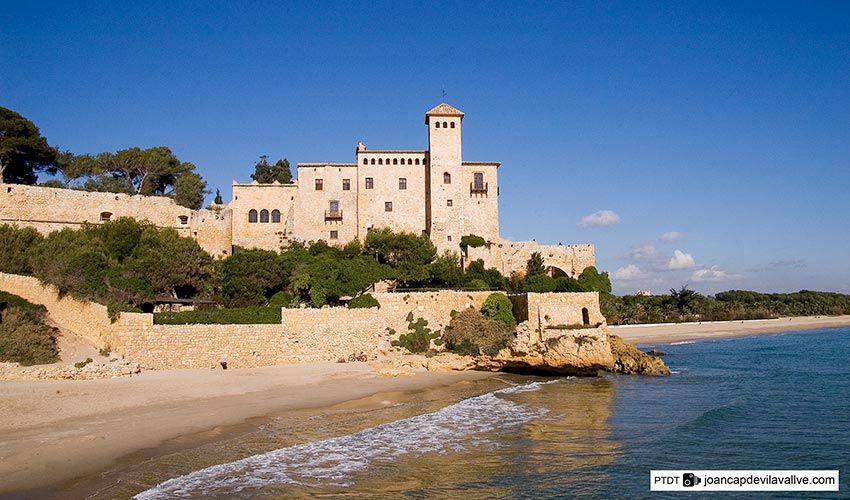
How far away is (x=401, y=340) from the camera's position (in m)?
26.5

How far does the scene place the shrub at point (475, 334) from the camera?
25.0 metres

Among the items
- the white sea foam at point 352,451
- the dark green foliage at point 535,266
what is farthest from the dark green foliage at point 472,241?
the white sea foam at point 352,451

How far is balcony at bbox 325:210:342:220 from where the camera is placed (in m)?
38.7

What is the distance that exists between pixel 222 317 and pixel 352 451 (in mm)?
12642

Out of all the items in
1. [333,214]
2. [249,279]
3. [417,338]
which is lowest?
[417,338]

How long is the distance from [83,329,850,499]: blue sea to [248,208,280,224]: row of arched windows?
69.8 feet

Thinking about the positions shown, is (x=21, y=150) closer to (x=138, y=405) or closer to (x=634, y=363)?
(x=138, y=405)

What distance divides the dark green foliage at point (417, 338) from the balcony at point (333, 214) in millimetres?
13635

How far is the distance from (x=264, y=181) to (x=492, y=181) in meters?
20.2

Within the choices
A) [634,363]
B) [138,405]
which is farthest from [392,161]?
[138,405]

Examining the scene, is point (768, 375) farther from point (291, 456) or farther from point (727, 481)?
point (291, 456)

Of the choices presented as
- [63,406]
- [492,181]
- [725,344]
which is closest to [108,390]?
[63,406]

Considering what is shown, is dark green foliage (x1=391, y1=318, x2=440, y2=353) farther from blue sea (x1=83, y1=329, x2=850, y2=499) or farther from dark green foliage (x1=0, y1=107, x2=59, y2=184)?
dark green foliage (x1=0, y1=107, x2=59, y2=184)

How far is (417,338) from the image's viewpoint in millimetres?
26672
